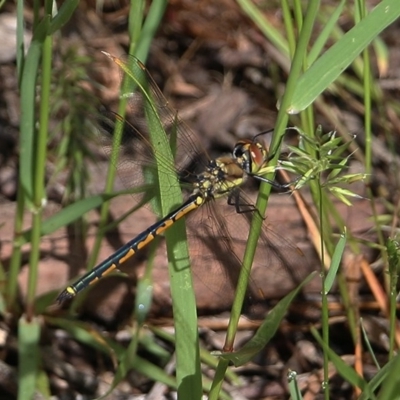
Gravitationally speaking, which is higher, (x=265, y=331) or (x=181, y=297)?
(x=181, y=297)

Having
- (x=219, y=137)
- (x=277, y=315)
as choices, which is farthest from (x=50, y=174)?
(x=277, y=315)

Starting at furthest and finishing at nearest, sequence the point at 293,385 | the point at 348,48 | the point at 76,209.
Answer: the point at 76,209 < the point at 293,385 < the point at 348,48

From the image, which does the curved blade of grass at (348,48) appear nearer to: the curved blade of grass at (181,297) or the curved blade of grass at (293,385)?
the curved blade of grass at (181,297)

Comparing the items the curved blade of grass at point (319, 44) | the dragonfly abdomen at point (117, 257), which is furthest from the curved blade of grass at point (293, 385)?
the curved blade of grass at point (319, 44)

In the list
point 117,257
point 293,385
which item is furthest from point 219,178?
point 293,385

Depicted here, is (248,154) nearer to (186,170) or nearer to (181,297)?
(186,170)

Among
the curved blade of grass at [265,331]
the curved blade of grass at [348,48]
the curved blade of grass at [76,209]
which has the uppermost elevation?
the curved blade of grass at [76,209]

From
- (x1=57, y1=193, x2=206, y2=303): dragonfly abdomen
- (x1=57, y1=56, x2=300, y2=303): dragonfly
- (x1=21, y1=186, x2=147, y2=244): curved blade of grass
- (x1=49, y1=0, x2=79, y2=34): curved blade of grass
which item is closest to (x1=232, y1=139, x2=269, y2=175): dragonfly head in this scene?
(x1=57, y1=56, x2=300, y2=303): dragonfly
